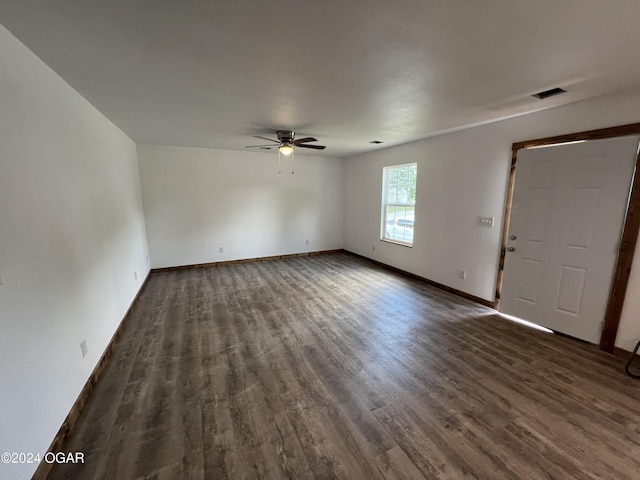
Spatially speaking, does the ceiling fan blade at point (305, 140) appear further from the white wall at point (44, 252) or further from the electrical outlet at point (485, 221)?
the electrical outlet at point (485, 221)

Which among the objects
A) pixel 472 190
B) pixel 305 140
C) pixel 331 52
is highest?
pixel 331 52

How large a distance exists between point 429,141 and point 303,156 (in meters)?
2.93

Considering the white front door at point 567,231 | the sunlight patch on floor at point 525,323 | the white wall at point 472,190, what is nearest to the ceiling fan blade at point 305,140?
the white wall at point 472,190

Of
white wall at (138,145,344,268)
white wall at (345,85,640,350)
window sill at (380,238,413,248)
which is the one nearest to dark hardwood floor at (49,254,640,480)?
white wall at (345,85,640,350)

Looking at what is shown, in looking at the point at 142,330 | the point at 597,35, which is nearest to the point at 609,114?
the point at 597,35

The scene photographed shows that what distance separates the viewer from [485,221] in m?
3.58

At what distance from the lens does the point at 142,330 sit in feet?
9.93

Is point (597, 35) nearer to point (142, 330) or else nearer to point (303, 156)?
point (142, 330)

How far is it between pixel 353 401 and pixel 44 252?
91.3 inches

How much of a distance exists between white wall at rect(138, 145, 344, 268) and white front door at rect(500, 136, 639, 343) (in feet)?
13.8

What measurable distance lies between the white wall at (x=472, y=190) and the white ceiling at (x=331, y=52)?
0.24 metres

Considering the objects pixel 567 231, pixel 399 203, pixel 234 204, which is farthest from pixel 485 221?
pixel 234 204

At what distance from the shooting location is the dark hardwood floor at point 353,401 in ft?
4.99

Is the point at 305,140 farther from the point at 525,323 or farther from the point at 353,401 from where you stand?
the point at 525,323
